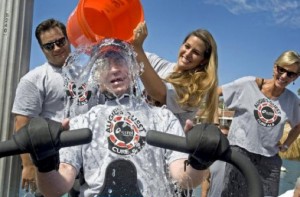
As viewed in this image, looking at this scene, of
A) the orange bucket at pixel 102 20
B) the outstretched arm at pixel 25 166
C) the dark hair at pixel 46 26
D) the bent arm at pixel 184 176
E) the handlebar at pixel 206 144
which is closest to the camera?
the handlebar at pixel 206 144

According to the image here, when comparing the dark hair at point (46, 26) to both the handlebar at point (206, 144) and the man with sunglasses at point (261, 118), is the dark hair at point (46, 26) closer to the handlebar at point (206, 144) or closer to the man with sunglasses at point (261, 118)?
the man with sunglasses at point (261, 118)

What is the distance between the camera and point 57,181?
53.1 inches

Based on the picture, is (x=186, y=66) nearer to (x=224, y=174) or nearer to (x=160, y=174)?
(x=160, y=174)

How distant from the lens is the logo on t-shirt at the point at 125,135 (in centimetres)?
169

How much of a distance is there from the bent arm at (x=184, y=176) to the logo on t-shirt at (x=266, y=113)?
1.70m

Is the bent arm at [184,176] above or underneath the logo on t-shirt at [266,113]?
underneath

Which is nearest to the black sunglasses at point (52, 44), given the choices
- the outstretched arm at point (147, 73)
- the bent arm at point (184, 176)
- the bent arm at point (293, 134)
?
the outstretched arm at point (147, 73)

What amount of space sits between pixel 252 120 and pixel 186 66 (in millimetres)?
1041

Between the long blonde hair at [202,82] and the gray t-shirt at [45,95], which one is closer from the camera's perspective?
the long blonde hair at [202,82]

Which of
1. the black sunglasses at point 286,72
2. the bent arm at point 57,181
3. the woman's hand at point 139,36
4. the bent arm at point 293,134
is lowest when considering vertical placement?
the bent arm at point 57,181

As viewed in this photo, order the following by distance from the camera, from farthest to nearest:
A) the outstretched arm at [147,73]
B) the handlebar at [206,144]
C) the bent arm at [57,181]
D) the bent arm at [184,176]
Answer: the outstretched arm at [147,73], the bent arm at [184,176], the bent arm at [57,181], the handlebar at [206,144]

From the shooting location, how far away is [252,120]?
3.26m

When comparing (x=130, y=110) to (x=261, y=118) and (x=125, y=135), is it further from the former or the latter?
(x=261, y=118)

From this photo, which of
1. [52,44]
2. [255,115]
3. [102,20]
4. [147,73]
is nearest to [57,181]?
[147,73]
